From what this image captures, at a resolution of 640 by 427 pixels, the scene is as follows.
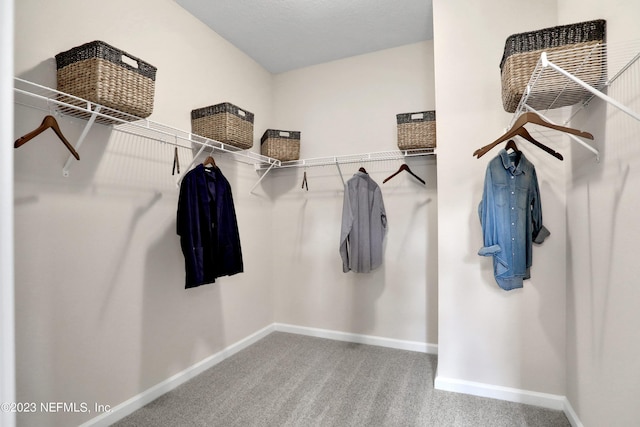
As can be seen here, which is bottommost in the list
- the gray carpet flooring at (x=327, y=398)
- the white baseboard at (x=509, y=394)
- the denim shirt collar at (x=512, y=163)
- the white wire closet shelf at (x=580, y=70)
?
the gray carpet flooring at (x=327, y=398)

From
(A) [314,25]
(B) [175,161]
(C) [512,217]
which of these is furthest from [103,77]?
(C) [512,217]

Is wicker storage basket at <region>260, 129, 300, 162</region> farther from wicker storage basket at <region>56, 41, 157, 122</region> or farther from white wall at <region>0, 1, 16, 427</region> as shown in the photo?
white wall at <region>0, 1, 16, 427</region>

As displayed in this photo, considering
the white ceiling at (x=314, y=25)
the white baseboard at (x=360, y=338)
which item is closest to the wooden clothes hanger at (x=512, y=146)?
the white ceiling at (x=314, y=25)

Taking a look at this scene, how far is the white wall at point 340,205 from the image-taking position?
2.80 meters

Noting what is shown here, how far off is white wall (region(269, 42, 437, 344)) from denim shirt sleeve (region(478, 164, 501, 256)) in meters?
0.88

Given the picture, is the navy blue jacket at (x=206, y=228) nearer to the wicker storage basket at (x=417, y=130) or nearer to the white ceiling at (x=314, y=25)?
the white ceiling at (x=314, y=25)

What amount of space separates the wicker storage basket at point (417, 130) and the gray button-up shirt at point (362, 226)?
48cm

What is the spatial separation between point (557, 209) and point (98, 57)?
2631 mm

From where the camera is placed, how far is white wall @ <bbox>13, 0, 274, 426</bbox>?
1.50 metres

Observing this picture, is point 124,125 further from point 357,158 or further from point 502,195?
point 502,195

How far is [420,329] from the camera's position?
9.13 ft

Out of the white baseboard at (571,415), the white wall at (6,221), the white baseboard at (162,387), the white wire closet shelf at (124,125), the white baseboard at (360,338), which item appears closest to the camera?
the white wall at (6,221)

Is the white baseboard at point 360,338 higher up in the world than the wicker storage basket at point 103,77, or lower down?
lower down

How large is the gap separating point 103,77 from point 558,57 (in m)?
2.09
